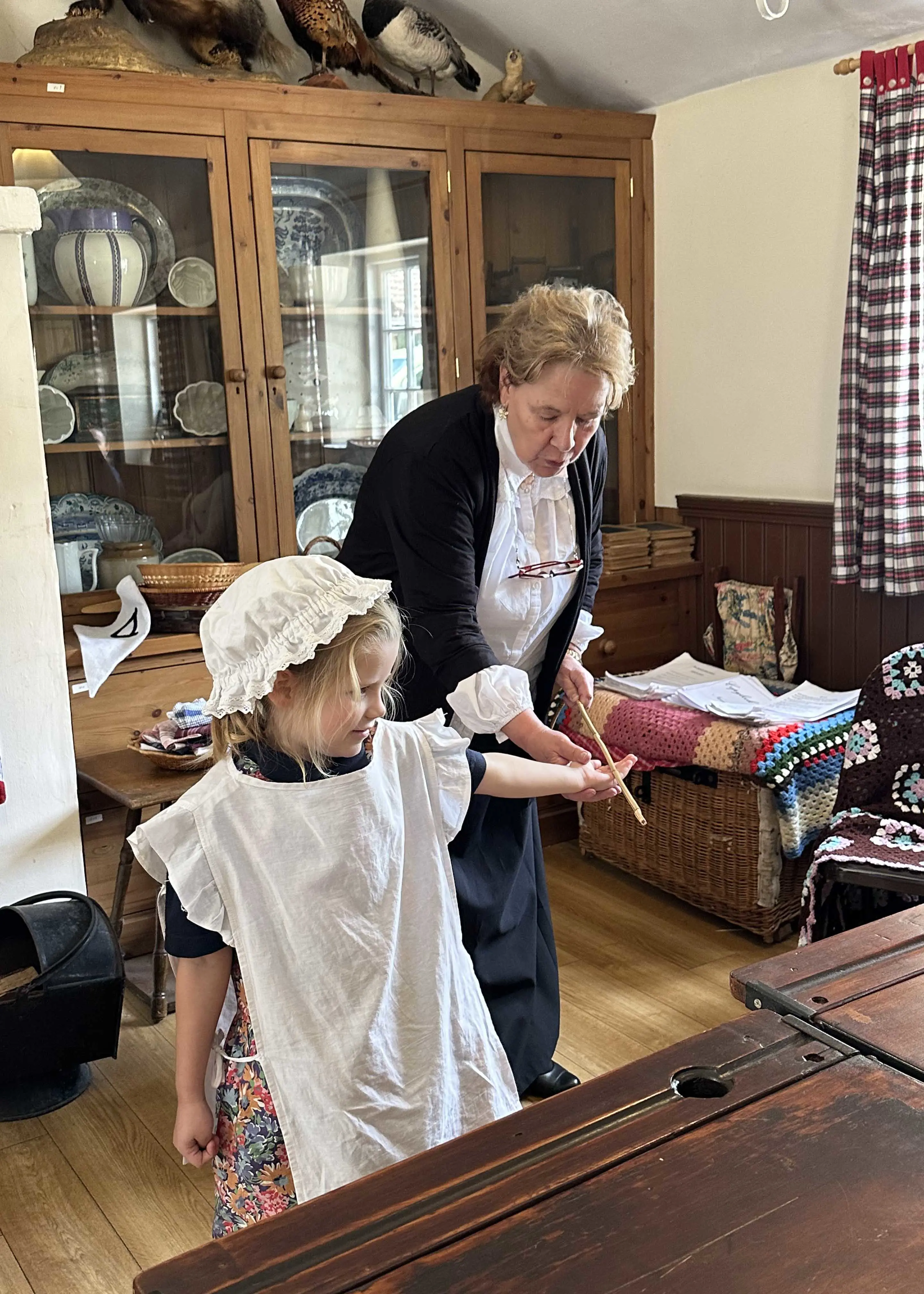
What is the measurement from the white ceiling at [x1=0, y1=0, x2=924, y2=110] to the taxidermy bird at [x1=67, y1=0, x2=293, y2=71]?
0.20 meters

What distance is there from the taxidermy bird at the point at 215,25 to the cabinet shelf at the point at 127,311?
2.04ft

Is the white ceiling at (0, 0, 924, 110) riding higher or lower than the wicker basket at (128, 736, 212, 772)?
higher

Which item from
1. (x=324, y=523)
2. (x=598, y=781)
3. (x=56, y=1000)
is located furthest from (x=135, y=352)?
(x=598, y=781)

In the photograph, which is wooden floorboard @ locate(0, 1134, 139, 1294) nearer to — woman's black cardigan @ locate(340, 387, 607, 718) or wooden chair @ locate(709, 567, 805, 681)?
woman's black cardigan @ locate(340, 387, 607, 718)

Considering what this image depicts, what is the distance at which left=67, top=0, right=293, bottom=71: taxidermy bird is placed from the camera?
3.09 meters

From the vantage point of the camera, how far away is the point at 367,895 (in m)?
1.38

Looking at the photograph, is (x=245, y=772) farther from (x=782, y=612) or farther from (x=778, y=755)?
(x=782, y=612)

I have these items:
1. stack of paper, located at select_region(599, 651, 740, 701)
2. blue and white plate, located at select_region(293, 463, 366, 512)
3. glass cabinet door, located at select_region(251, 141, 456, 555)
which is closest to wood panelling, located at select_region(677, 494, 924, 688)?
stack of paper, located at select_region(599, 651, 740, 701)

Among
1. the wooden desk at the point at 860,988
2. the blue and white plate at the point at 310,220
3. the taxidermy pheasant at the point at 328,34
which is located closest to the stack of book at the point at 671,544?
the blue and white plate at the point at 310,220

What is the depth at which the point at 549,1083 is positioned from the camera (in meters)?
2.37

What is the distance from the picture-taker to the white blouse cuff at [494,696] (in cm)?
178

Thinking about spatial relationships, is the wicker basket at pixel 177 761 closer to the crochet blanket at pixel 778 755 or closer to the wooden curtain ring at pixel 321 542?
the wooden curtain ring at pixel 321 542

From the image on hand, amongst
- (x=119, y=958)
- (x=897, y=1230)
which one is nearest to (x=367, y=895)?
(x=897, y=1230)

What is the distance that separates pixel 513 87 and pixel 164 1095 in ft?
9.02
